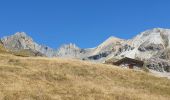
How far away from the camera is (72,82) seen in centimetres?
5378

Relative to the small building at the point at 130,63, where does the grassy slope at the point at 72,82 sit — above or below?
below

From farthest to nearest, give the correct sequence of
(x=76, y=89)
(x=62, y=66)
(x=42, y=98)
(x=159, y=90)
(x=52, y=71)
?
(x=62, y=66)
(x=52, y=71)
(x=159, y=90)
(x=76, y=89)
(x=42, y=98)

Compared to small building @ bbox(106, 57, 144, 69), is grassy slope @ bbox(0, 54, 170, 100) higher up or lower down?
lower down

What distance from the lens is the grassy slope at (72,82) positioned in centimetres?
4481

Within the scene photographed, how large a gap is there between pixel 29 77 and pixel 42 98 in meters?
11.7

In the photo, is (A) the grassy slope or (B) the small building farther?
(B) the small building

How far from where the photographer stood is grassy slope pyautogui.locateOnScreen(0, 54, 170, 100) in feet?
147

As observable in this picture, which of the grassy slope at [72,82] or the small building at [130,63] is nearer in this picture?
the grassy slope at [72,82]

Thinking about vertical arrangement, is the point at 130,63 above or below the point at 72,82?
above

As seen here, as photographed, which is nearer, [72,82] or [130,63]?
[72,82]

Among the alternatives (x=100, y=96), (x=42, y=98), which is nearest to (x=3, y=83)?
(x=42, y=98)

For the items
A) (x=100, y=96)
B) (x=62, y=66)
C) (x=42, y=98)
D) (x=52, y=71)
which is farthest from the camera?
(x=62, y=66)

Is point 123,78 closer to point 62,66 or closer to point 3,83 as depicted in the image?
point 62,66

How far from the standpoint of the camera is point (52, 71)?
60094 millimetres
